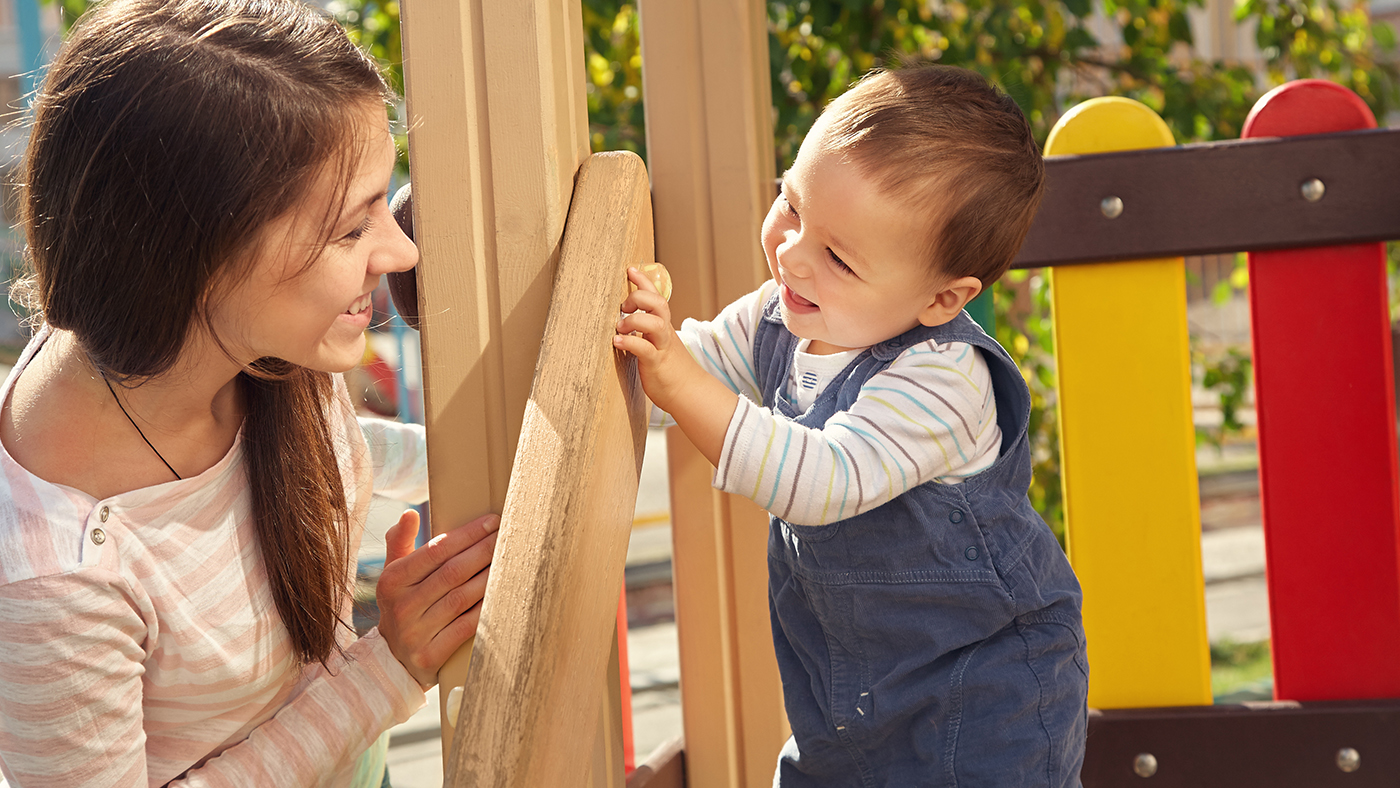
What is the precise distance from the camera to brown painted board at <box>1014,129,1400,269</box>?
1.52 meters

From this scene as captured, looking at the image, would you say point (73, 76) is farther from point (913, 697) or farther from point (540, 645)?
point (913, 697)

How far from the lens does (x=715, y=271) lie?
1413mm

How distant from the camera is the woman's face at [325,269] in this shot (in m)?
0.99

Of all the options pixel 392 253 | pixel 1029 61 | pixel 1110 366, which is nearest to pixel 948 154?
pixel 392 253

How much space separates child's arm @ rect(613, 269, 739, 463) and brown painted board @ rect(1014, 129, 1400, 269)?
72 centimetres

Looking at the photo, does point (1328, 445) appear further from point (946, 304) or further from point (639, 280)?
point (639, 280)

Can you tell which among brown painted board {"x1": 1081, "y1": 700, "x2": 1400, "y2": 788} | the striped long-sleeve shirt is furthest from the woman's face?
brown painted board {"x1": 1081, "y1": 700, "x2": 1400, "y2": 788}

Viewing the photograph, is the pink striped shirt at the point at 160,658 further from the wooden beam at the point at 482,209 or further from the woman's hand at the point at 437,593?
the wooden beam at the point at 482,209

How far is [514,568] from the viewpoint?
2.72 feet

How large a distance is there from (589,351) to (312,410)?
0.52 m

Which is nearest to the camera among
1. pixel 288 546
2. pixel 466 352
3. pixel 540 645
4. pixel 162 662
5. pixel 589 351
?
pixel 540 645

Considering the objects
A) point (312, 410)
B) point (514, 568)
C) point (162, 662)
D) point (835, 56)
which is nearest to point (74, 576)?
point (162, 662)

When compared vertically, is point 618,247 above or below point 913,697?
above

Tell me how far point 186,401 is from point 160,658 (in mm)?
253
